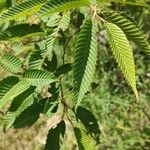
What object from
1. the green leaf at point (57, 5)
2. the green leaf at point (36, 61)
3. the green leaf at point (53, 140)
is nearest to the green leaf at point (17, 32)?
the green leaf at point (36, 61)

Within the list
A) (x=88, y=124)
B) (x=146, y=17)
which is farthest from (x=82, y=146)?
(x=146, y=17)

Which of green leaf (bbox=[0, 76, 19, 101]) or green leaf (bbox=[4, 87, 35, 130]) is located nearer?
green leaf (bbox=[0, 76, 19, 101])

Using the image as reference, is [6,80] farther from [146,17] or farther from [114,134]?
[146,17]

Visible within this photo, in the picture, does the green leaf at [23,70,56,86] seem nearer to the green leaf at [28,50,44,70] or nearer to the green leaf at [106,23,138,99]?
the green leaf at [28,50,44,70]

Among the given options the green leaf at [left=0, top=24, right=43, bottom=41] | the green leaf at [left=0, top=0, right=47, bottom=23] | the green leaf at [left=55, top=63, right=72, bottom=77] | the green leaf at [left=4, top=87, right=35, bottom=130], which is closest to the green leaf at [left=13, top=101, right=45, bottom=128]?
the green leaf at [left=4, top=87, right=35, bottom=130]

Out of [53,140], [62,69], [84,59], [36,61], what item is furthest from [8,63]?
[84,59]

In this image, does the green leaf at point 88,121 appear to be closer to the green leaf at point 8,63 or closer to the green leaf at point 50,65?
the green leaf at point 50,65

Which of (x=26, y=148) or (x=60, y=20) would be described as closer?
(x=60, y=20)
